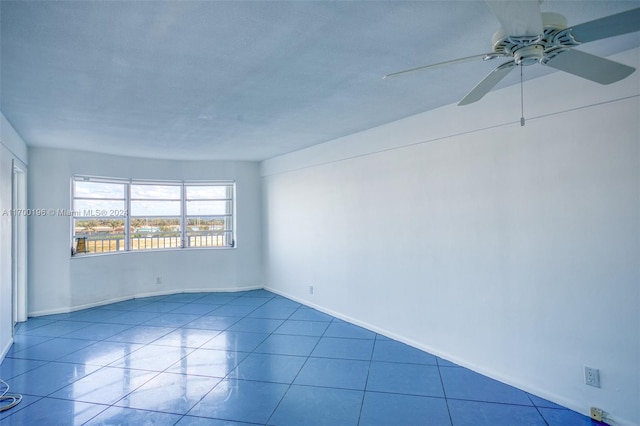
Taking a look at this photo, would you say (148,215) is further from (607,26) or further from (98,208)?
(607,26)

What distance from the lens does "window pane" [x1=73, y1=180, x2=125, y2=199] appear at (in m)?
5.64

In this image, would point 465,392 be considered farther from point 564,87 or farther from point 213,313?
point 213,313

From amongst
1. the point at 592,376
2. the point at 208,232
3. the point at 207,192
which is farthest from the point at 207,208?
the point at 592,376

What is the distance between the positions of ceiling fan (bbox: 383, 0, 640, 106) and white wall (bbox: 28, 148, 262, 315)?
563cm

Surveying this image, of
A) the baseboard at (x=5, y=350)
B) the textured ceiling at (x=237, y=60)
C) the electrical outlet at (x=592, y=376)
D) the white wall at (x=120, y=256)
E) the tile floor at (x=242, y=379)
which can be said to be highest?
the textured ceiling at (x=237, y=60)

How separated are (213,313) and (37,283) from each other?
2585 millimetres

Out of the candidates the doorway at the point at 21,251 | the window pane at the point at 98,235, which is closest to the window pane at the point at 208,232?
the window pane at the point at 98,235

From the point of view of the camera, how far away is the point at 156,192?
21.4 feet

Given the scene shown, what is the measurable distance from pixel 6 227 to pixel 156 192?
286 cm

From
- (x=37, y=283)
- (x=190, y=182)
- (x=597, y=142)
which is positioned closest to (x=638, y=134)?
(x=597, y=142)

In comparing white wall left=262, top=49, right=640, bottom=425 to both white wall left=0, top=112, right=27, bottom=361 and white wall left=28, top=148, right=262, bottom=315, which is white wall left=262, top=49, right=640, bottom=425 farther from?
white wall left=0, top=112, right=27, bottom=361

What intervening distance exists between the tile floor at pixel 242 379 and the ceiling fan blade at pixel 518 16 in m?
2.50

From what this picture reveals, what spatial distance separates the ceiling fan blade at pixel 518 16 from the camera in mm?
1205

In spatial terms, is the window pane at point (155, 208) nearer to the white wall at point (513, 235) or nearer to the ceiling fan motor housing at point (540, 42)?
the white wall at point (513, 235)
